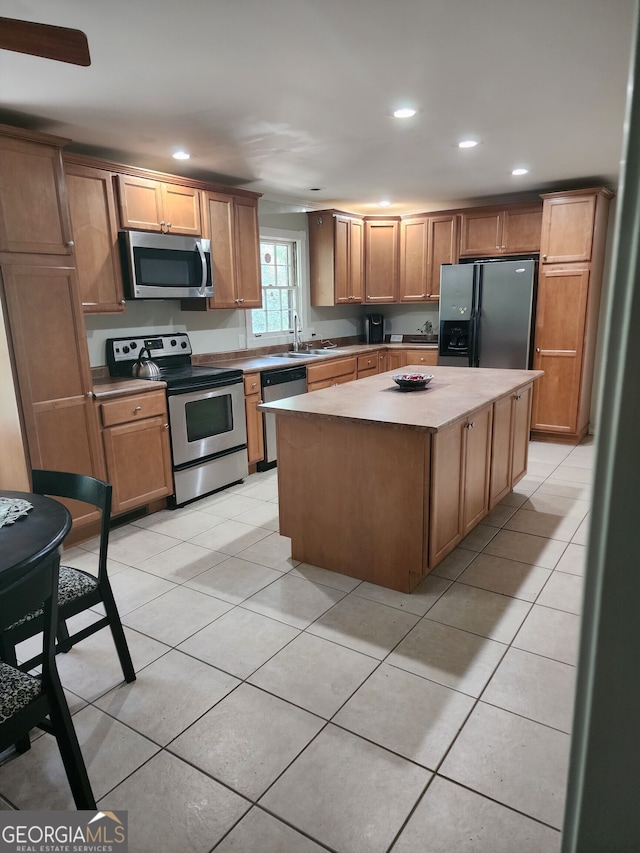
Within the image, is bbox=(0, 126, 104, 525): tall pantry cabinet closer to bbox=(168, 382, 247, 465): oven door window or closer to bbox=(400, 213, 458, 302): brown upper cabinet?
bbox=(168, 382, 247, 465): oven door window

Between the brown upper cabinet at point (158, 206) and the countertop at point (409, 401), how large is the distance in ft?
5.87

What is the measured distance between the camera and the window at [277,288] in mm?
5426

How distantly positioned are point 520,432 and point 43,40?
342cm

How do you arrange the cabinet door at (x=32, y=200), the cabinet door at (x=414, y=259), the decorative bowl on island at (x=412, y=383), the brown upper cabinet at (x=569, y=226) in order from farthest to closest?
the cabinet door at (x=414, y=259) < the brown upper cabinet at (x=569, y=226) < the decorative bowl on island at (x=412, y=383) < the cabinet door at (x=32, y=200)

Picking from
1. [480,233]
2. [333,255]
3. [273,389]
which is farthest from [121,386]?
[480,233]

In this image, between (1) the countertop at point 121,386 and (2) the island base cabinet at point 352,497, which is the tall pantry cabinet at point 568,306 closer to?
(2) the island base cabinet at point 352,497

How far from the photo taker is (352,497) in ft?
9.12

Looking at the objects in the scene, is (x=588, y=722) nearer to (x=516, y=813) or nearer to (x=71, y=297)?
(x=516, y=813)

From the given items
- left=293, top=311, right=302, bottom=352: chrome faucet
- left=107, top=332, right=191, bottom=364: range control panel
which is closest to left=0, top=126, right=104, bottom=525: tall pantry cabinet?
left=107, top=332, right=191, bottom=364: range control panel

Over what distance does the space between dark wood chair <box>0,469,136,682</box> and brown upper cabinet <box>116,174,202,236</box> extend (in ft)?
7.50

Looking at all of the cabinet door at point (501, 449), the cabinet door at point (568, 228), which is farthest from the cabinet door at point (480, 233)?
the cabinet door at point (501, 449)

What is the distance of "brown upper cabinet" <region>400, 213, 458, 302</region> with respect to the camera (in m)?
5.84

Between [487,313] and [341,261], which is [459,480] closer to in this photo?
[487,313]

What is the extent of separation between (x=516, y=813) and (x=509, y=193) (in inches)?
215
